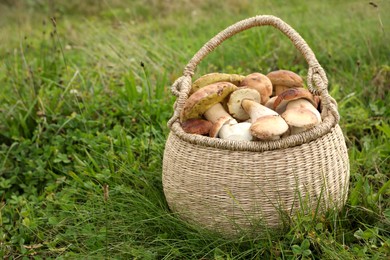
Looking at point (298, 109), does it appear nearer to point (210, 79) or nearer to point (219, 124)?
point (219, 124)

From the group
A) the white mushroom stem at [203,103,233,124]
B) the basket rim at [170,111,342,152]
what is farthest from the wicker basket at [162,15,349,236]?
the white mushroom stem at [203,103,233,124]

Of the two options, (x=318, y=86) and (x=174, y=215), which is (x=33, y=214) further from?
(x=318, y=86)

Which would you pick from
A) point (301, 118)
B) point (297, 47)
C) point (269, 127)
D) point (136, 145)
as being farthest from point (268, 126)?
point (136, 145)

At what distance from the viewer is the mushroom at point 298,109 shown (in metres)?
2.21

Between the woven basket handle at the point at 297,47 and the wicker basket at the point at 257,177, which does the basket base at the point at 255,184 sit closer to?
the wicker basket at the point at 257,177

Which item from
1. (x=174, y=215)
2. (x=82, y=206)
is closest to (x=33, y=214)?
(x=82, y=206)

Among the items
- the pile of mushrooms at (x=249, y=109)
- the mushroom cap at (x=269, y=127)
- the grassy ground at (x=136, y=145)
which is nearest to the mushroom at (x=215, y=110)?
the pile of mushrooms at (x=249, y=109)

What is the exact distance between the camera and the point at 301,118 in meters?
2.22

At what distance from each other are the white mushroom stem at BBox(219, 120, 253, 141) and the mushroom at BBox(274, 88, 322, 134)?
168mm

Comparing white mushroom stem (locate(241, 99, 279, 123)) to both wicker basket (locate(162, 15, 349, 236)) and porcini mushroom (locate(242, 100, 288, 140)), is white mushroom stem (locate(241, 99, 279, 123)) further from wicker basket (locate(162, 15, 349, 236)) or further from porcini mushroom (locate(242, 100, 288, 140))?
wicker basket (locate(162, 15, 349, 236))

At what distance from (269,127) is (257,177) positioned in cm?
21

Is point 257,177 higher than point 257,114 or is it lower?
lower

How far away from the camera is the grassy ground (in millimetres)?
2309

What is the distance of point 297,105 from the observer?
233 cm
